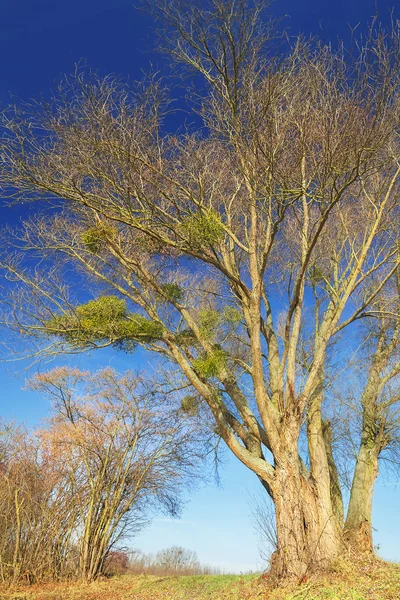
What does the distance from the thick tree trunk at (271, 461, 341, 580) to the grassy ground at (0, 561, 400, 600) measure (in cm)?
22

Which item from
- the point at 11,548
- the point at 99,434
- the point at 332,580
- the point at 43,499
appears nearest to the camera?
the point at 332,580

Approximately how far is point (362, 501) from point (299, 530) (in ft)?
12.9

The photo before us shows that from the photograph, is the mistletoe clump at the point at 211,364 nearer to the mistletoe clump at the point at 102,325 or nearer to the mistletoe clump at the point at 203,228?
the mistletoe clump at the point at 102,325

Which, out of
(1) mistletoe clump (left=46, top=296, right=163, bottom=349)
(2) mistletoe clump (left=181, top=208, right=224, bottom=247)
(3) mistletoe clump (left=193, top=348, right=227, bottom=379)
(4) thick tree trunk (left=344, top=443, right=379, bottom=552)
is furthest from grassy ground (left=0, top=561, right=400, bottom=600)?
(2) mistletoe clump (left=181, top=208, right=224, bottom=247)

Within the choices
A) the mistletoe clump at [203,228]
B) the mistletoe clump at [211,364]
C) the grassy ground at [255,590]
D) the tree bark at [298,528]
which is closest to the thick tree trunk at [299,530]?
the tree bark at [298,528]

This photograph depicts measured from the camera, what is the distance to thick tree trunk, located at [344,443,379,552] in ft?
30.4

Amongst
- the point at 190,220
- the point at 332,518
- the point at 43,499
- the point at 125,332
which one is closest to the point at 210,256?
the point at 190,220

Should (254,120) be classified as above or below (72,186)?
above

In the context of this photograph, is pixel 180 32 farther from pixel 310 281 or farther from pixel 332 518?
pixel 332 518

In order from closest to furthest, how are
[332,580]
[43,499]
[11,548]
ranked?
[332,580] < [11,548] < [43,499]

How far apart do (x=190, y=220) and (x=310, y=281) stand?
4.12m

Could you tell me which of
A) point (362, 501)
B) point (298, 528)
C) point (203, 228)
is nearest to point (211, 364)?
point (203, 228)

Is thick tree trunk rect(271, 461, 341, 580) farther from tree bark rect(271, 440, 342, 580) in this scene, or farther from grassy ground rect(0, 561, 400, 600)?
grassy ground rect(0, 561, 400, 600)

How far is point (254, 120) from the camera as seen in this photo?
6.48 m
